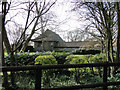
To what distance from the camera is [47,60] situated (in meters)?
3.28

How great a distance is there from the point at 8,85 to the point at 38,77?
1560mm

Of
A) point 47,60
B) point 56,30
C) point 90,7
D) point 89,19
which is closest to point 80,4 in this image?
point 90,7

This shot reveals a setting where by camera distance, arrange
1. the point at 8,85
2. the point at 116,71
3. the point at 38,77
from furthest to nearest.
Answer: the point at 116,71 → the point at 8,85 → the point at 38,77

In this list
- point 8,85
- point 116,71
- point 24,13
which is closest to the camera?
point 8,85

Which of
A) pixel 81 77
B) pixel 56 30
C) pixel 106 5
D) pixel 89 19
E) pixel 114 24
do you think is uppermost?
pixel 106 5

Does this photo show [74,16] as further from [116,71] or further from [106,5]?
[116,71]

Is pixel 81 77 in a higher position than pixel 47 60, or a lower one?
lower

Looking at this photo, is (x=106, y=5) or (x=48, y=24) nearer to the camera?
(x=48, y=24)

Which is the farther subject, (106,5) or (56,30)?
(106,5)

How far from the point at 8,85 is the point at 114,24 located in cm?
371

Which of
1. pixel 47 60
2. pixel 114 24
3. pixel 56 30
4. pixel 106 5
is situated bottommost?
pixel 47 60

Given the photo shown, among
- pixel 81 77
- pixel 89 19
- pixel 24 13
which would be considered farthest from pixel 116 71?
pixel 24 13

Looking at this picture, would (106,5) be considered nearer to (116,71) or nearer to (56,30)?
(56,30)

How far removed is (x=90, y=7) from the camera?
371 centimetres
